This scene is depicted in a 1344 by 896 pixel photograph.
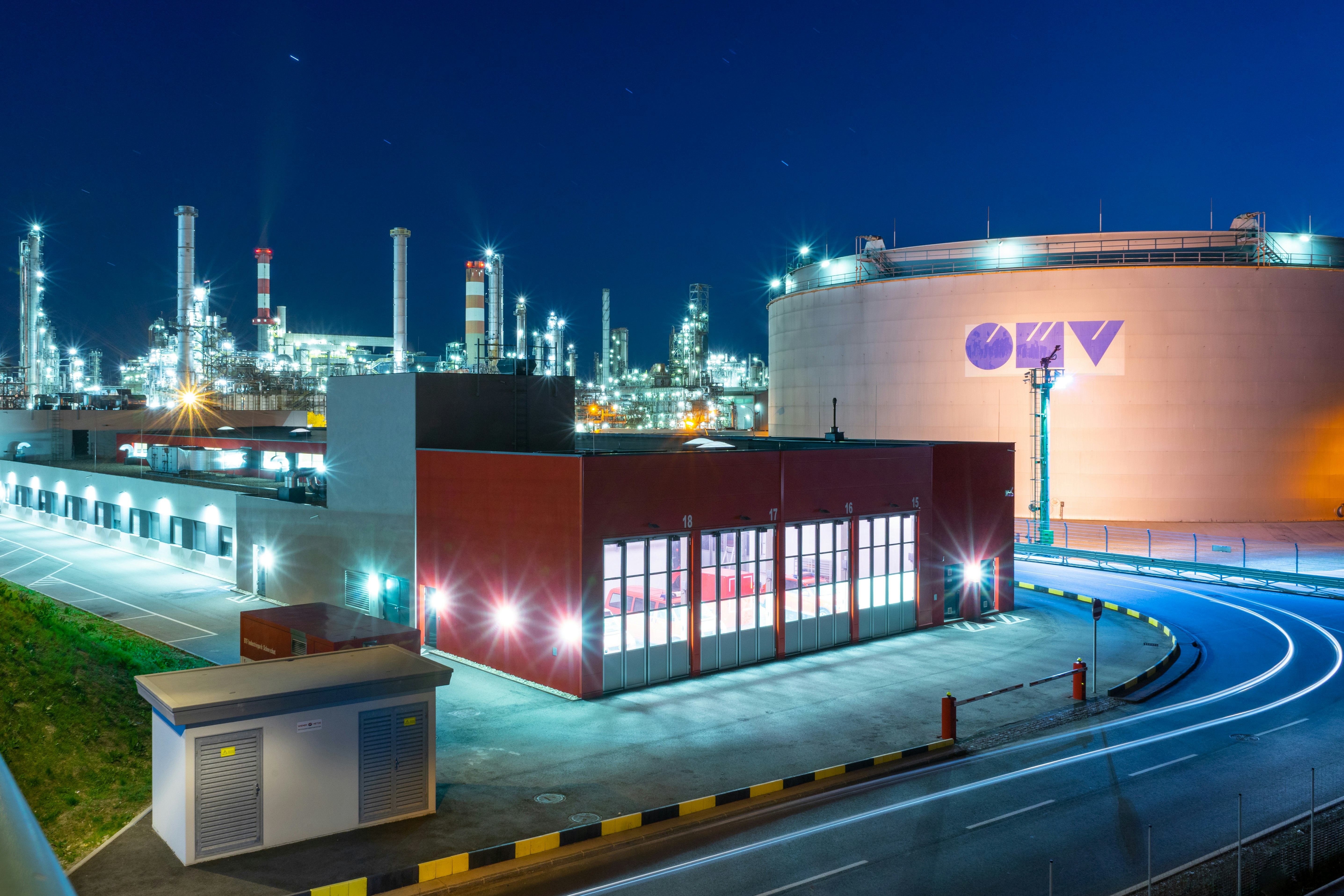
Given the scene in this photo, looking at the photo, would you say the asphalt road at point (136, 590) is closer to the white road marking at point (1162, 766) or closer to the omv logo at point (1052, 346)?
the white road marking at point (1162, 766)

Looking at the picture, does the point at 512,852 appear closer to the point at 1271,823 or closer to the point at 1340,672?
the point at 1271,823

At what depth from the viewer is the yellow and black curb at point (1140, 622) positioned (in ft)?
67.3

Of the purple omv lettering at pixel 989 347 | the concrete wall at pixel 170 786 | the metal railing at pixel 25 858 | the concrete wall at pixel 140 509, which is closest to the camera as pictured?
the metal railing at pixel 25 858

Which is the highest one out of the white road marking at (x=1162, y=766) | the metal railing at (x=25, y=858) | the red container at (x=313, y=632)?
the metal railing at (x=25, y=858)

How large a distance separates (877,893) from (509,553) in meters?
12.6

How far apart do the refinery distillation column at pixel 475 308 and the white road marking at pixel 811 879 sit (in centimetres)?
6854

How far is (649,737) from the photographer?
675 inches

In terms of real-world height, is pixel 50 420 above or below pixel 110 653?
above

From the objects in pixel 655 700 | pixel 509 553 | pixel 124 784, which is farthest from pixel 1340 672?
pixel 124 784

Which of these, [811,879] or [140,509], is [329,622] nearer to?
[811,879]

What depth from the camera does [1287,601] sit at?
1237 inches

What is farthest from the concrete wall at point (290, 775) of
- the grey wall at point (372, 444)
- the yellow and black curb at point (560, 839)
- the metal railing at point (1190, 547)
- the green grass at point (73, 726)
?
the metal railing at point (1190, 547)

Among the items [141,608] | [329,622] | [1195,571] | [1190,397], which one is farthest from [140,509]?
[1190,397]

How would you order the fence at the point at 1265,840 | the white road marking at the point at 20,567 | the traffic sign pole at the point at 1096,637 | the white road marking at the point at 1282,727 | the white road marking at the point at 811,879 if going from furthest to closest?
the white road marking at the point at 20,567 < the traffic sign pole at the point at 1096,637 < the white road marking at the point at 1282,727 < the white road marking at the point at 811,879 < the fence at the point at 1265,840
